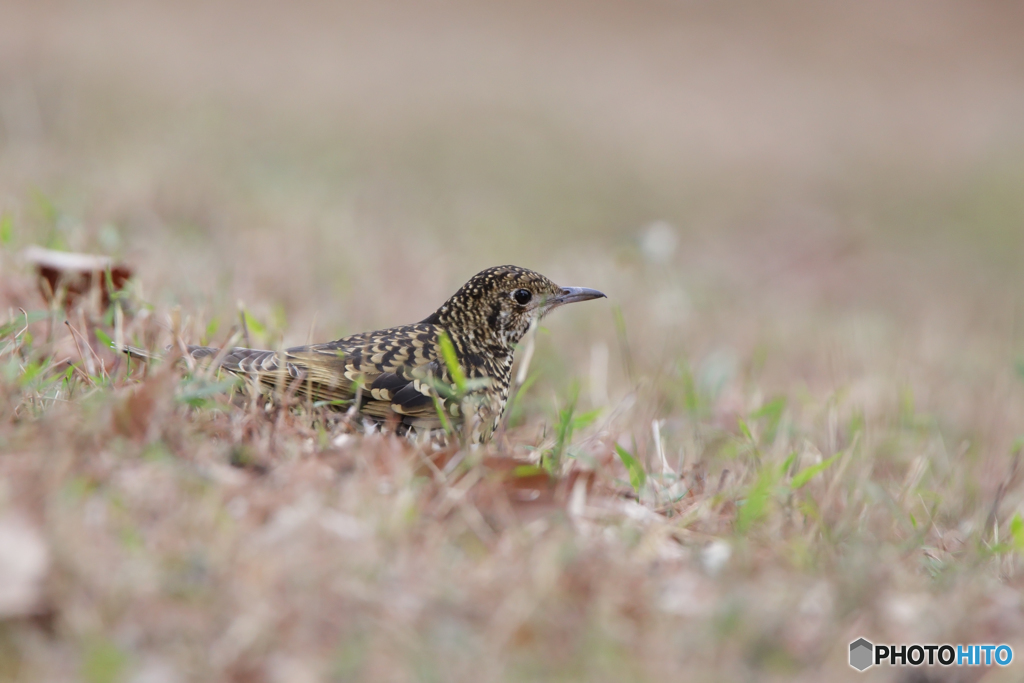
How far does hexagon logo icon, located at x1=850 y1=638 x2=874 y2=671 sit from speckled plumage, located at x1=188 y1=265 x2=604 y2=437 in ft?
4.64

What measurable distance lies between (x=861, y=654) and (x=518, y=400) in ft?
8.31

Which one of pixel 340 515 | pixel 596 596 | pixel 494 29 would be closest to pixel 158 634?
pixel 340 515

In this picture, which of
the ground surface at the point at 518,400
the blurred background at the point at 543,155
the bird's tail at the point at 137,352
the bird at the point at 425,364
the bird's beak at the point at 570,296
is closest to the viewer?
the ground surface at the point at 518,400

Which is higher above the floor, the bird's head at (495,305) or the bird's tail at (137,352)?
the bird's tail at (137,352)

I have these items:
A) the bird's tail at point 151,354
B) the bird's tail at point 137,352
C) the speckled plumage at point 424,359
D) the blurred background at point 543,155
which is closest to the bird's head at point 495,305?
the speckled plumage at point 424,359

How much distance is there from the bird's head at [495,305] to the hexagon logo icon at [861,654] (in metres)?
2.30

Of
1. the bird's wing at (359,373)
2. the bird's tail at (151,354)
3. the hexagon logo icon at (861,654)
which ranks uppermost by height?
the bird's tail at (151,354)

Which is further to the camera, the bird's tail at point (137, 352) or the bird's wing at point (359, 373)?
the bird's wing at point (359, 373)

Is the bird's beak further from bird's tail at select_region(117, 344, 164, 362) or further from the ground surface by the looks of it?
bird's tail at select_region(117, 344, 164, 362)

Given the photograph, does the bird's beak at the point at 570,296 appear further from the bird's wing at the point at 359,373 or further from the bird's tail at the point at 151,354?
the bird's tail at the point at 151,354

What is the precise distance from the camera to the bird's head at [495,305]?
442cm

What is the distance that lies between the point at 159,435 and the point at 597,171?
43.3 feet

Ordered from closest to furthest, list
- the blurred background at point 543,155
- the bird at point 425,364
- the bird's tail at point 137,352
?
the bird's tail at point 137,352 < the bird at point 425,364 < the blurred background at point 543,155

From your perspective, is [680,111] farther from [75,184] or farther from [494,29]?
[75,184]
